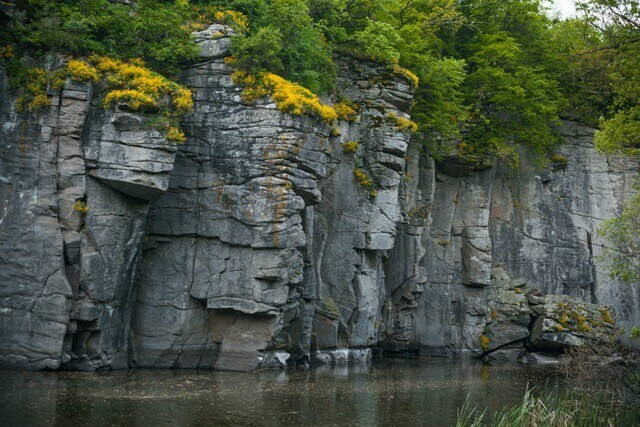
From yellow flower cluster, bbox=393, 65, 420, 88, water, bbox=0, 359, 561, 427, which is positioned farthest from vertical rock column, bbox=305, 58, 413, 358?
water, bbox=0, 359, 561, 427

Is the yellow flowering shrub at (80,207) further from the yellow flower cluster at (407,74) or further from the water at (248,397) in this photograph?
the yellow flower cluster at (407,74)

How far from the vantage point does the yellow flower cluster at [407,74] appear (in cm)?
3375

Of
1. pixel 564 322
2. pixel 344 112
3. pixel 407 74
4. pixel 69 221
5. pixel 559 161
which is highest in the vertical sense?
pixel 407 74

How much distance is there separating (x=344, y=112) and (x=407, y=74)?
162 inches

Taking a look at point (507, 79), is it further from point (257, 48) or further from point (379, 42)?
point (257, 48)

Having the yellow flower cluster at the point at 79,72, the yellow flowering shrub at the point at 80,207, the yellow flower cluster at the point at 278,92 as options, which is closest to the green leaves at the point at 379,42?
the yellow flower cluster at the point at 278,92

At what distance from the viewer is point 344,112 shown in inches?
1270

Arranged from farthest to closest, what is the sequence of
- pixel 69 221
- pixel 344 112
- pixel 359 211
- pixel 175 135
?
pixel 359 211, pixel 344 112, pixel 175 135, pixel 69 221

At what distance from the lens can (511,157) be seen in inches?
1593

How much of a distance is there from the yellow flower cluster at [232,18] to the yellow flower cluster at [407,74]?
8.23 metres

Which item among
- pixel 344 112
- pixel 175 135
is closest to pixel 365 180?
pixel 344 112

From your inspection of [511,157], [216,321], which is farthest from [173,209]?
[511,157]

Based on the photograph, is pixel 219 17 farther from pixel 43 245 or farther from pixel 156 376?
pixel 156 376

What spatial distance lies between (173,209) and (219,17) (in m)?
8.17
